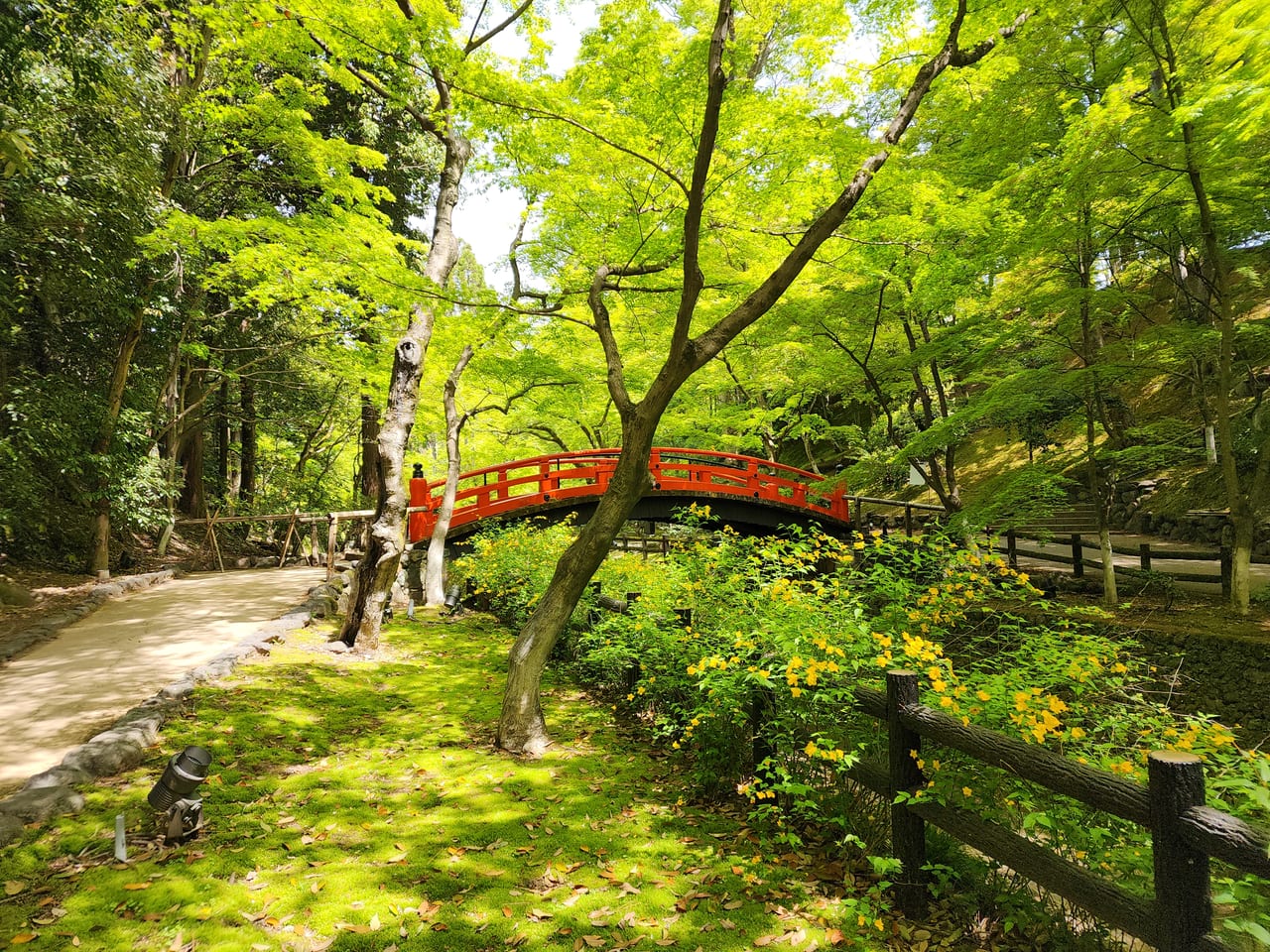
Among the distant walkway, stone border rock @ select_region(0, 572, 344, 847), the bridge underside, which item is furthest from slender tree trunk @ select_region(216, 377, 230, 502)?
the distant walkway

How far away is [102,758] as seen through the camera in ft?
12.7

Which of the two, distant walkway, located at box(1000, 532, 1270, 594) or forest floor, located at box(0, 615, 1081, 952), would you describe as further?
distant walkway, located at box(1000, 532, 1270, 594)

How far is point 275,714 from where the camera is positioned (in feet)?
16.7

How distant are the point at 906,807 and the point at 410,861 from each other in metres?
2.73

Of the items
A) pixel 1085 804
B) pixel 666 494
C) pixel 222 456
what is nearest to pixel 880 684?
pixel 1085 804

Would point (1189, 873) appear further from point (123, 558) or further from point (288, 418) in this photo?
point (288, 418)

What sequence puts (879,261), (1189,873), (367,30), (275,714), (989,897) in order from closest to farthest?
(1189,873) → (989,897) → (275,714) → (367,30) → (879,261)

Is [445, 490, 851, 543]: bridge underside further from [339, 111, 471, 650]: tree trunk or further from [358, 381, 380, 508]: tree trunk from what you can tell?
[339, 111, 471, 650]: tree trunk

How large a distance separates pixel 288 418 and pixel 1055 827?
58.9 feet

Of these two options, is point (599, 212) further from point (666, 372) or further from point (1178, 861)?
point (1178, 861)

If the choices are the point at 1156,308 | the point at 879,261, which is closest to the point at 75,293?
the point at 879,261

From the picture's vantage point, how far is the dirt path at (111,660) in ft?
14.1

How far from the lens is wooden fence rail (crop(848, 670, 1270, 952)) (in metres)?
1.82

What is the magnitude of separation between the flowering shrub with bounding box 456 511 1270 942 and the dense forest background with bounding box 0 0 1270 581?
127 inches
